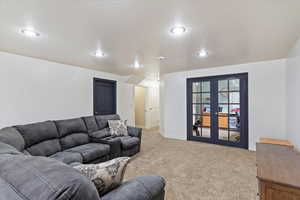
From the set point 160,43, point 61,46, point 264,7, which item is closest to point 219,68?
point 160,43

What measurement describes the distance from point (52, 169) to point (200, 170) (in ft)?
8.79

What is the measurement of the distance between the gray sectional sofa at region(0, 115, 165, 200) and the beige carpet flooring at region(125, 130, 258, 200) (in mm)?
927

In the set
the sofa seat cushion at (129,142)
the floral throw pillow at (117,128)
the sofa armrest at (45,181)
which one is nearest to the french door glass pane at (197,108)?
the sofa seat cushion at (129,142)

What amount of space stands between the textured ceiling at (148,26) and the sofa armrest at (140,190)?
1.63 m

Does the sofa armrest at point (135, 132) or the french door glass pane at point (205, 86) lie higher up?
the french door glass pane at point (205, 86)

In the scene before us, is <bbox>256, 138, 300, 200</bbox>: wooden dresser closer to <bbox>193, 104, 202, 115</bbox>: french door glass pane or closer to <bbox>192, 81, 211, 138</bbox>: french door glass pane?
<bbox>192, 81, 211, 138</bbox>: french door glass pane

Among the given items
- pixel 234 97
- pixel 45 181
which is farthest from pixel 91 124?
pixel 234 97

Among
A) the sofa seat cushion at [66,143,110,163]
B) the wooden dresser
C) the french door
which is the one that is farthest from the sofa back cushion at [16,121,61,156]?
the french door

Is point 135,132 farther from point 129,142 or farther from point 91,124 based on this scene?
point 91,124

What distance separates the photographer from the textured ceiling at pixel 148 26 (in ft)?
5.08

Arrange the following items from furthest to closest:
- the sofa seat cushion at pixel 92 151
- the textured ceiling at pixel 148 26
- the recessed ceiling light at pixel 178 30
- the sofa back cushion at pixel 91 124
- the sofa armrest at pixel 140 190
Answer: the sofa back cushion at pixel 91 124 → the sofa seat cushion at pixel 92 151 → the recessed ceiling light at pixel 178 30 → the textured ceiling at pixel 148 26 → the sofa armrest at pixel 140 190

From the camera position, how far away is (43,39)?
2393 millimetres

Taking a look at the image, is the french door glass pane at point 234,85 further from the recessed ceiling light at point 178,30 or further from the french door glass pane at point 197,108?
the recessed ceiling light at point 178,30

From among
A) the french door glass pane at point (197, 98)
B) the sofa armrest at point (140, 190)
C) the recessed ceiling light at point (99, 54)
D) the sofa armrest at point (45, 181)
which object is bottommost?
the sofa armrest at point (140, 190)
